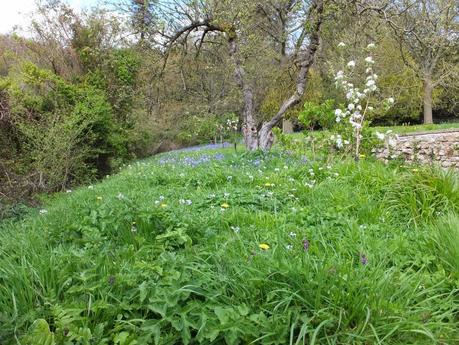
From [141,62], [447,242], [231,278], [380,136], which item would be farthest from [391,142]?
[141,62]

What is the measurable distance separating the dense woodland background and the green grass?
13.1ft

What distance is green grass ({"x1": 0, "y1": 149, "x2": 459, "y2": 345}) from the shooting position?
1.76 meters

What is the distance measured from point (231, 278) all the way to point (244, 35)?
8835 mm

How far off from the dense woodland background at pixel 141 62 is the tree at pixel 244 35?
0.14ft

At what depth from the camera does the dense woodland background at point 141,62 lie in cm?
889

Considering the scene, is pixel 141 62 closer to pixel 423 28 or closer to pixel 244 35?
pixel 244 35

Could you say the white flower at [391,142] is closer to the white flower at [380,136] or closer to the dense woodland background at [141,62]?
the white flower at [380,136]

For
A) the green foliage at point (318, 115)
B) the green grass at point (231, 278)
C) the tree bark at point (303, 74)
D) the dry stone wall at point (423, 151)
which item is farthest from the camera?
the tree bark at point (303, 74)

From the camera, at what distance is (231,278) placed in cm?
209

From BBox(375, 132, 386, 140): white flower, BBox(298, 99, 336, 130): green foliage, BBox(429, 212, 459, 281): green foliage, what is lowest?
BBox(429, 212, 459, 281): green foliage

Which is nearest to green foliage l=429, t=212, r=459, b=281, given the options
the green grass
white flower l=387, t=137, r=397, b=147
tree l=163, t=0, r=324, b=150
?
the green grass

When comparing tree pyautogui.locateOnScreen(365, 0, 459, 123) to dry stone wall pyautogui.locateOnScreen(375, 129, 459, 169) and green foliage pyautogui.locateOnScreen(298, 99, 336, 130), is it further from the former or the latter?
green foliage pyautogui.locateOnScreen(298, 99, 336, 130)

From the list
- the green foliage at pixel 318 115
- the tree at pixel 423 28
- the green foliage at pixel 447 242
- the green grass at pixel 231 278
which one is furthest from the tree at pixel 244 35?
the green foliage at pixel 447 242

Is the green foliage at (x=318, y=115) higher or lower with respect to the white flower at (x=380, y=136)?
higher
